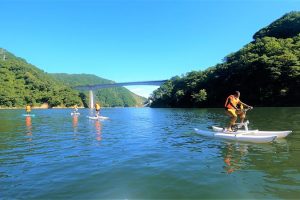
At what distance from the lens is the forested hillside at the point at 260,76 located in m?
78.1

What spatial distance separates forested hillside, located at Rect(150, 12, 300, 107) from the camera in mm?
78125

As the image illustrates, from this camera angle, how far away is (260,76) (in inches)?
3364

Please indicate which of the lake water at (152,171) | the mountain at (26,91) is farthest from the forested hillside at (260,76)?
the mountain at (26,91)

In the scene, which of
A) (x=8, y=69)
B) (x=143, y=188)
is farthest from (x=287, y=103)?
(x=8, y=69)

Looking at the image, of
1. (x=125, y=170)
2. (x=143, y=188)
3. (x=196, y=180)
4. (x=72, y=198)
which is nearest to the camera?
(x=72, y=198)

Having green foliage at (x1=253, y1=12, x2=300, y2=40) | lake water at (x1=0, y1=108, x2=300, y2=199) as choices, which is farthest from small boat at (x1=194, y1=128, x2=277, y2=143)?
green foliage at (x1=253, y1=12, x2=300, y2=40)

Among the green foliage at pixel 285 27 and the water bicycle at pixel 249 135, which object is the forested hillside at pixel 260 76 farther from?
the water bicycle at pixel 249 135

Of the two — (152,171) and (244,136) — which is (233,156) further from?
(244,136)

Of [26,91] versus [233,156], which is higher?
[26,91]

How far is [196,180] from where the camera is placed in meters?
9.48

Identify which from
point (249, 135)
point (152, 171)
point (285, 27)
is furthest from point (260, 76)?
point (152, 171)

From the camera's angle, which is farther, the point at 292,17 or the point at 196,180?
the point at 292,17

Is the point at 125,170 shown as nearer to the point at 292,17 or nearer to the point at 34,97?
the point at 292,17

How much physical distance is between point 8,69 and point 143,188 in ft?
681
